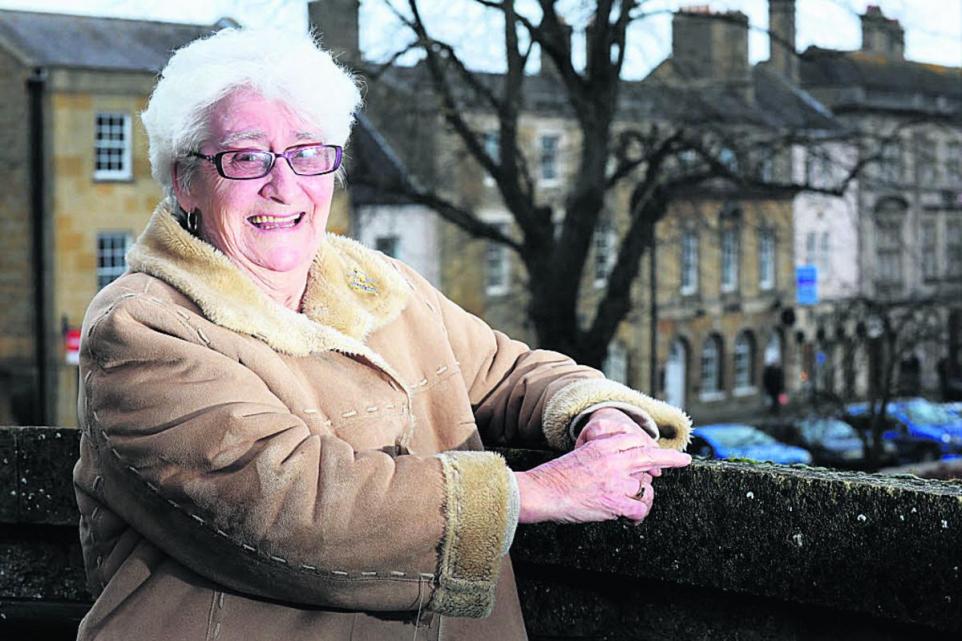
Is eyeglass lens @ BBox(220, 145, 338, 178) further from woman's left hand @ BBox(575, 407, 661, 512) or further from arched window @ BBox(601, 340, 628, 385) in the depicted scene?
arched window @ BBox(601, 340, 628, 385)

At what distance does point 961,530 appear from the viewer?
94.4 inches

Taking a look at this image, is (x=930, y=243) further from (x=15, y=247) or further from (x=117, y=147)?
(x=15, y=247)

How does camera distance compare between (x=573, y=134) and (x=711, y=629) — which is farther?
(x=573, y=134)

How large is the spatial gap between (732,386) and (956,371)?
868 cm

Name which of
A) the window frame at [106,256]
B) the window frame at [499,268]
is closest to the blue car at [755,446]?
the window frame at [499,268]

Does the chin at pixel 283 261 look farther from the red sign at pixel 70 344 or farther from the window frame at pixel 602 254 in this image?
the window frame at pixel 602 254

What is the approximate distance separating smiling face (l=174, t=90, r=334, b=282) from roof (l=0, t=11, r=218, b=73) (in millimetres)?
29116

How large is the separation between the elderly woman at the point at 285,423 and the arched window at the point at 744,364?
4472cm

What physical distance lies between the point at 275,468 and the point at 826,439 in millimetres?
27049

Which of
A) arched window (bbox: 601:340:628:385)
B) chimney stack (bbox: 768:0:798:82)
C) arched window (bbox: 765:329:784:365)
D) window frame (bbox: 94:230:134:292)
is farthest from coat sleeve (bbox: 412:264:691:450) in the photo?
arched window (bbox: 765:329:784:365)

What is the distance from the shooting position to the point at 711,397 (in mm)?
45188

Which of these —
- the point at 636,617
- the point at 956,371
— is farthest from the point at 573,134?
the point at 636,617

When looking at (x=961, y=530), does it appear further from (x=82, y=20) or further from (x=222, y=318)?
(x=82, y=20)

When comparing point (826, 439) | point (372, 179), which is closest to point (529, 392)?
point (372, 179)
